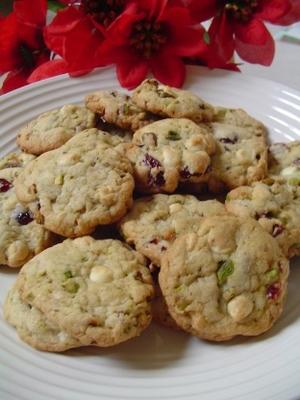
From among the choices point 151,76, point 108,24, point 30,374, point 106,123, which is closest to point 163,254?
point 30,374

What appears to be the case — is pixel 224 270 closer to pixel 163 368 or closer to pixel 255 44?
pixel 163 368

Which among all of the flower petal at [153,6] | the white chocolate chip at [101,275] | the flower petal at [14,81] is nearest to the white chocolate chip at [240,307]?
the white chocolate chip at [101,275]

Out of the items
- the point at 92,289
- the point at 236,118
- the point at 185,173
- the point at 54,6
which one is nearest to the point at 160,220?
the point at 185,173

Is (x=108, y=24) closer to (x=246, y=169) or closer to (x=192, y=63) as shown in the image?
(x=192, y=63)

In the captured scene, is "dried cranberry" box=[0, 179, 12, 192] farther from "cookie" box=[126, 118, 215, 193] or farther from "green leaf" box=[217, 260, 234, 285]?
"green leaf" box=[217, 260, 234, 285]

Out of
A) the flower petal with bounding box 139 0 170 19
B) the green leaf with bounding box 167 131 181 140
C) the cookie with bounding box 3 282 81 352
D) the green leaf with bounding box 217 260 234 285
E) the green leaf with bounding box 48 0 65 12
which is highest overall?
the flower petal with bounding box 139 0 170 19

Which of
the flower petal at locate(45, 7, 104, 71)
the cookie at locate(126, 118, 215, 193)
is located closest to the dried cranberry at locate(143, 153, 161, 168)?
the cookie at locate(126, 118, 215, 193)
